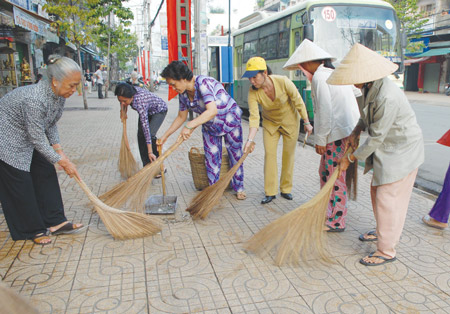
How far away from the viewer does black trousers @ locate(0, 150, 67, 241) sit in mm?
2764

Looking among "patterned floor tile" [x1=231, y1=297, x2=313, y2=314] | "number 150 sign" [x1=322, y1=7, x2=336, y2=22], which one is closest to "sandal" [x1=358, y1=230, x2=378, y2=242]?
"patterned floor tile" [x1=231, y1=297, x2=313, y2=314]

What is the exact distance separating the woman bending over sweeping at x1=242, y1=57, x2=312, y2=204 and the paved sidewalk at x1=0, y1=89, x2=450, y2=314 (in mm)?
332

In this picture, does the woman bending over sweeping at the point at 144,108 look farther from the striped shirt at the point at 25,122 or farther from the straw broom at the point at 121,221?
the striped shirt at the point at 25,122

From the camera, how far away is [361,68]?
2.38 meters

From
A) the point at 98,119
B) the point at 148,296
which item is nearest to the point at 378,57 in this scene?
the point at 148,296

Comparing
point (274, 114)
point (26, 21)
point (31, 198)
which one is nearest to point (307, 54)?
point (274, 114)

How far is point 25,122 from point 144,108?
1.68m

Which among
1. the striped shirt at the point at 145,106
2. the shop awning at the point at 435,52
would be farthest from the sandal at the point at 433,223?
the shop awning at the point at 435,52

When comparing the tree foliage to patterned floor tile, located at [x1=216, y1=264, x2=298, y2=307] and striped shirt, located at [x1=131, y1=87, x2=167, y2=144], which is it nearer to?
striped shirt, located at [x1=131, y1=87, x2=167, y2=144]

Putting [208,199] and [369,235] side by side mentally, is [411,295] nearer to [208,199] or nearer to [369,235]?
[369,235]

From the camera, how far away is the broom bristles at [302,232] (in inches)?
Answer: 98.7

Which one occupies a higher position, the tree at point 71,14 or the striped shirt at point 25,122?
the tree at point 71,14

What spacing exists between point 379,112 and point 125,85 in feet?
9.01

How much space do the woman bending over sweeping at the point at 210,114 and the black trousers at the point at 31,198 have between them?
108cm
